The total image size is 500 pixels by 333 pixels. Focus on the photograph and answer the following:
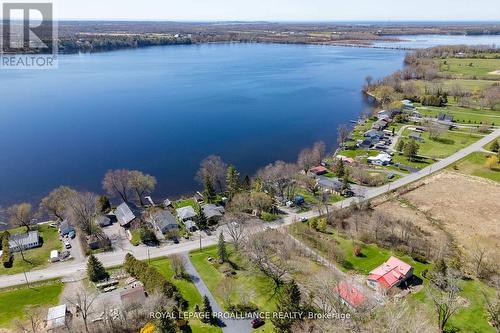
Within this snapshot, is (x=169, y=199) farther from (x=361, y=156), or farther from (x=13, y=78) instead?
(x=13, y=78)

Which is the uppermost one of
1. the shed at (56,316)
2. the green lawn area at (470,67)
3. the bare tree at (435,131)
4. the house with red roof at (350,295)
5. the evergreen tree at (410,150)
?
the green lawn area at (470,67)

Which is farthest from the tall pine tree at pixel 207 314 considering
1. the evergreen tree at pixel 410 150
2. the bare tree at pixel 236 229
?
the evergreen tree at pixel 410 150

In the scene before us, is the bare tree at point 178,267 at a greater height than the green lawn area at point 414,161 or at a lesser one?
lesser

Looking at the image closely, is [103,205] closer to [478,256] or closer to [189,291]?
[189,291]

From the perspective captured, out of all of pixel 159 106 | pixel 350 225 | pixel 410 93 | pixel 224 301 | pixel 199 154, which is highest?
pixel 410 93

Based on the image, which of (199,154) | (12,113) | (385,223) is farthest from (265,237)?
(12,113)

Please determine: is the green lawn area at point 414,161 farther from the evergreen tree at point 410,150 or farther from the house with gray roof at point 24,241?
the house with gray roof at point 24,241

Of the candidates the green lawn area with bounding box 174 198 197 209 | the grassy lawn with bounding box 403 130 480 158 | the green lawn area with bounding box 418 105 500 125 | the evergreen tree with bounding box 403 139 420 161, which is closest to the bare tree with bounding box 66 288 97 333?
the green lawn area with bounding box 174 198 197 209
